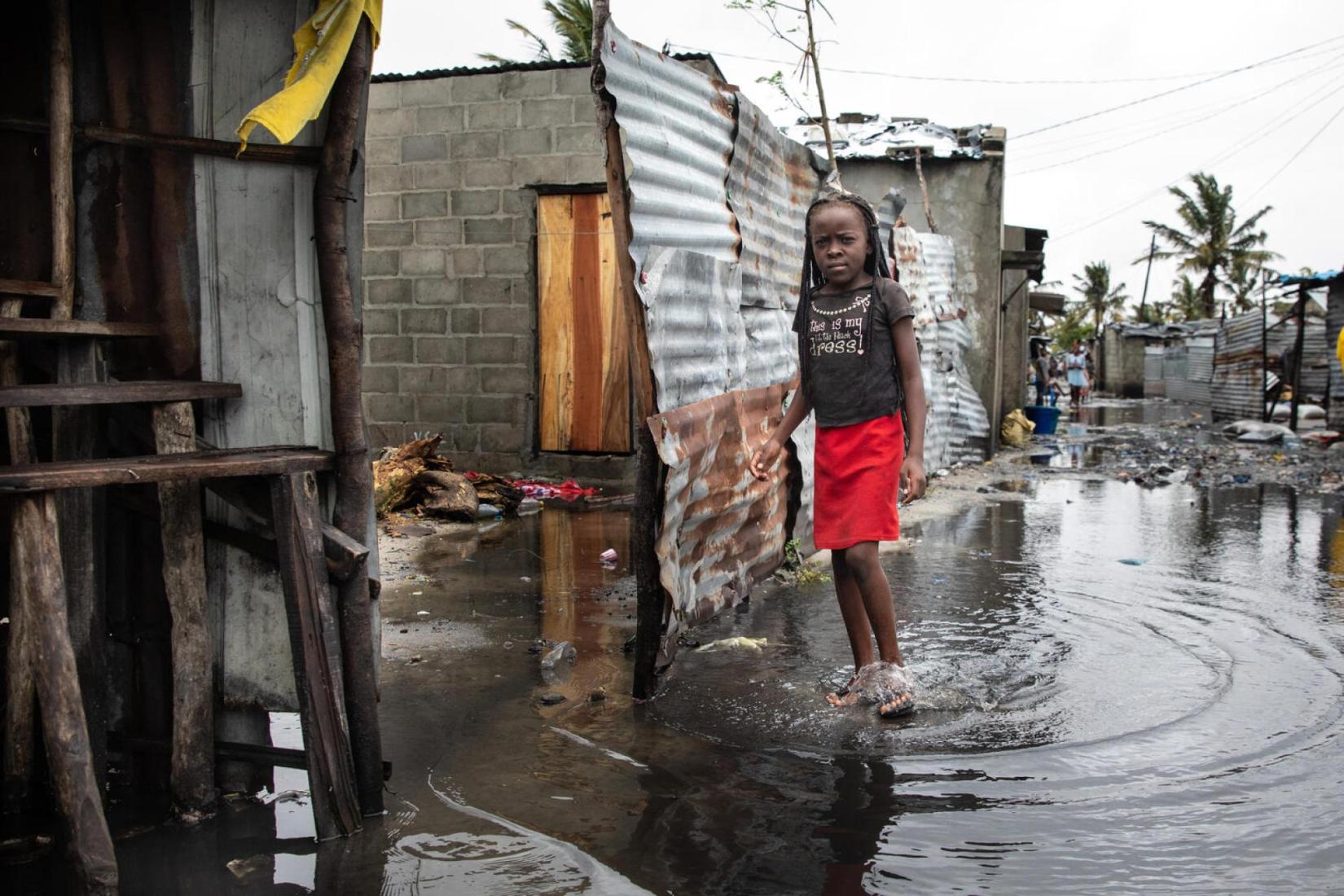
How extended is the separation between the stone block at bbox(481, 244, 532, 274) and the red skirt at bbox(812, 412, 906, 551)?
6.52 meters

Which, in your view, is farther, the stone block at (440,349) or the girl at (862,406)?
the stone block at (440,349)

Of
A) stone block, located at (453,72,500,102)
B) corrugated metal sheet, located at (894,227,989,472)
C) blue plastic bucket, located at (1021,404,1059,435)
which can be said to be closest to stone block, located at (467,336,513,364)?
stone block, located at (453,72,500,102)

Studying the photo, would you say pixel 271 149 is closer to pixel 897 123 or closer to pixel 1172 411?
pixel 897 123

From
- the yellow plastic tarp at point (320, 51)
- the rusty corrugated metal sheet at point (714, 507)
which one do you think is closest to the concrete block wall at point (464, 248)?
the rusty corrugated metal sheet at point (714, 507)

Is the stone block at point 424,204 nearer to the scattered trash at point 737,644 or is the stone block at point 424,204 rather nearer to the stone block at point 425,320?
the stone block at point 425,320

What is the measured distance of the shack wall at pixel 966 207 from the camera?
14.0 metres

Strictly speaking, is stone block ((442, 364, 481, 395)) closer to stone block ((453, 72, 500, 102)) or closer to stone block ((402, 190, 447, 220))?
stone block ((402, 190, 447, 220))

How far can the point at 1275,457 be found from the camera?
14.4 metres

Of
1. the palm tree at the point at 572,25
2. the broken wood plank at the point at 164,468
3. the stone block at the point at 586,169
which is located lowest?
the broken wood plank at the point at 164,468

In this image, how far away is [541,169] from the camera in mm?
9922

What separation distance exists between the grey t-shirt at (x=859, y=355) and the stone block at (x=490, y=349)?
6486mm

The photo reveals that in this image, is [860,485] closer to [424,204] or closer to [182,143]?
[182,143]

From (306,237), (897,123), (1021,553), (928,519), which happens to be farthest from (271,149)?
(897,123)

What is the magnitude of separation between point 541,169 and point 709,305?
5939mm
